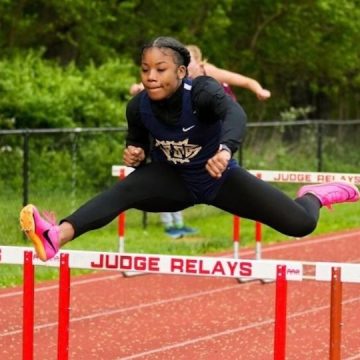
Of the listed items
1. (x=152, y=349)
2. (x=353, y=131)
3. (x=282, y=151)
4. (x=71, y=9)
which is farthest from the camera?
(x=71, y=9)

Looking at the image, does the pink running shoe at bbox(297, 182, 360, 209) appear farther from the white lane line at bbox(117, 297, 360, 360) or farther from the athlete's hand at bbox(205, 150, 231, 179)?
the white lane line at bbox(117, 297, 360, 360)

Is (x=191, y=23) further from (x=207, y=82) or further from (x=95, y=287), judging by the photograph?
(x=207, y=82)

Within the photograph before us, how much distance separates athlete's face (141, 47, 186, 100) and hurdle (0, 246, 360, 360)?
86 centimetres

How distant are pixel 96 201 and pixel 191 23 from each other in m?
20.9

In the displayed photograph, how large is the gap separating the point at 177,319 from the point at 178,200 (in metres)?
3.43

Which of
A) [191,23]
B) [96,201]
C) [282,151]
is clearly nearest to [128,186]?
[96,201]

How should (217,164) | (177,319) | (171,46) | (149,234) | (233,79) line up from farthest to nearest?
(149,234) < (233,79) < (177,319) < (171,46) < (217,164)

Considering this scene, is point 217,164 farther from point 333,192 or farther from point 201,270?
point 333,192

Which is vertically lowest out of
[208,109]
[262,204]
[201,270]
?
[201,270]

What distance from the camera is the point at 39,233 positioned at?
21.5 feet

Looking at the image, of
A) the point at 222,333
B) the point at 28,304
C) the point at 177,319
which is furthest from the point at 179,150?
the point at 177,319

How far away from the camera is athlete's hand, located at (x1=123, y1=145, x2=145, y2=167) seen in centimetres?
693

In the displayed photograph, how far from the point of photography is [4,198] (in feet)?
47.3

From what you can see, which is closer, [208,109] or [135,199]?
[208,109]
